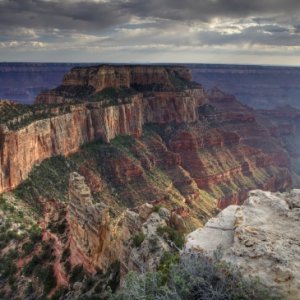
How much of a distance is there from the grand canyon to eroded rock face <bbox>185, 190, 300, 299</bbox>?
6 centimetres

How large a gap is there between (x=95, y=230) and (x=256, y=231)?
A: 2052 cm

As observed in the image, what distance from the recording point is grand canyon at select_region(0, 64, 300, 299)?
1906cm

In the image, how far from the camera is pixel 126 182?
8088 cm

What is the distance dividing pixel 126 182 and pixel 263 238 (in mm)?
66802

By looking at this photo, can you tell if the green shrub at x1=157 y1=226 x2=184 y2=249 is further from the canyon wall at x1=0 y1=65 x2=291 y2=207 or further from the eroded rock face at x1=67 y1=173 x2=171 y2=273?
the canyon wall at x1=0 y1=65 x2=291 y2=207

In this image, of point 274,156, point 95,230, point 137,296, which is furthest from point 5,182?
point 274,156

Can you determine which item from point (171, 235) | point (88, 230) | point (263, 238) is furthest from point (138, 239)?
point (263, 238)

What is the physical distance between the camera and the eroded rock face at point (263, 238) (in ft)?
43.1

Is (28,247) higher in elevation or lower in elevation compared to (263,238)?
lower

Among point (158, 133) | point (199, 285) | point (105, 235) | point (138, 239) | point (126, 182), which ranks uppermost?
point (199, 285)

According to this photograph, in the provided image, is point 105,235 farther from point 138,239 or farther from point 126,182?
point 126,182

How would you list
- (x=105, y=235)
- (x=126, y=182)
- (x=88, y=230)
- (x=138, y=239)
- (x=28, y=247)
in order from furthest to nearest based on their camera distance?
1. (x=126, y=182)
2. (x=28, y=247)
3. (x=88, y=230)
4. (x=105, y=235)
5. (x=138, y=239)

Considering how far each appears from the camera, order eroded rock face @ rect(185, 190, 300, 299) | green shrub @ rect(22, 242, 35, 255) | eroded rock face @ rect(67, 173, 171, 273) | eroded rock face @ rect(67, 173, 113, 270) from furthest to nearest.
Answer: green shrub @ rect(22, 242, 35, 255) → eroded rock face @ rect(67, 173, 113, 270) → eroded rock face @ rect(67, 173, 171, 273) → eroded rock face @ rect(185, 190, 300, 299)

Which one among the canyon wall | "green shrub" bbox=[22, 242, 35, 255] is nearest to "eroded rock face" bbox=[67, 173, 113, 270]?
"green shrub" bbox=[22, 242, 35, 255]
